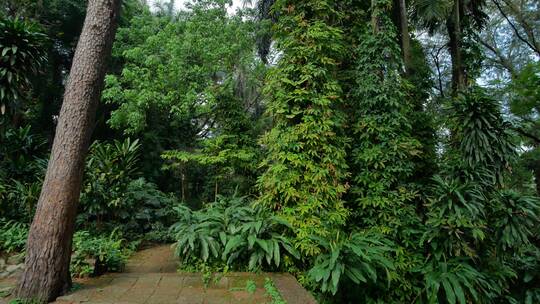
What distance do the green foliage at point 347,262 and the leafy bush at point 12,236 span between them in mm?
3663

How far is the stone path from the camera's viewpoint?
2873 millimetres

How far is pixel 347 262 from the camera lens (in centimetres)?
347

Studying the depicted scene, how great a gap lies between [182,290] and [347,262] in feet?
5.77

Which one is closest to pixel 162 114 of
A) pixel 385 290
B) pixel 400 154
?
pixel 400 154

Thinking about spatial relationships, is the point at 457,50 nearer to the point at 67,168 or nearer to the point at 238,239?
the point at 238,239

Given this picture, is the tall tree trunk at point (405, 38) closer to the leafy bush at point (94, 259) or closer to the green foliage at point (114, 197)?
the green foliage at point (114, 197)

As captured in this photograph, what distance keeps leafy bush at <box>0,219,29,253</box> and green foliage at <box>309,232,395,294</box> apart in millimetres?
3663

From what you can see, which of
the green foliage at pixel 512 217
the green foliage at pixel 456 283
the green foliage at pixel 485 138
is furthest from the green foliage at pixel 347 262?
the green foliage at pixel 485 138

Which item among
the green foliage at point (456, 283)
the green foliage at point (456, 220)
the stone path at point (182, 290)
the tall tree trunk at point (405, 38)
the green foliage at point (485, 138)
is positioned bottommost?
the stone path at point (182, 290)

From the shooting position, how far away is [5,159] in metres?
5.32

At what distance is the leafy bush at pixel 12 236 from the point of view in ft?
12.9

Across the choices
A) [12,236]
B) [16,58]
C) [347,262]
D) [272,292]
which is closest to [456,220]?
[347,262]

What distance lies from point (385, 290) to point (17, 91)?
5.46 m

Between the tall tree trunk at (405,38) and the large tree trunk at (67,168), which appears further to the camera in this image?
the tall tree trunk at (405,38)
